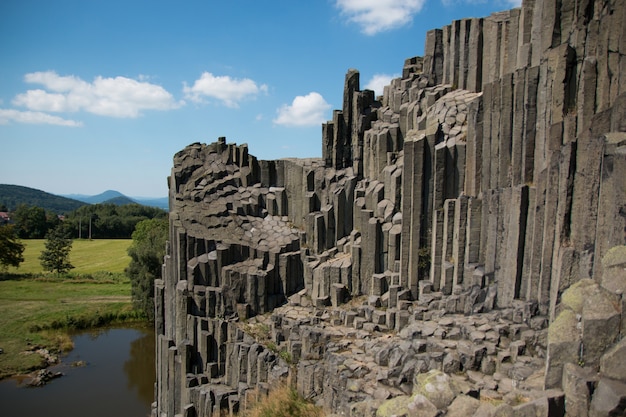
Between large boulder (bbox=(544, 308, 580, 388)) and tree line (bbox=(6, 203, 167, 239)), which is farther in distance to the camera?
tree line (bbox=(6, 203, 167, 239))

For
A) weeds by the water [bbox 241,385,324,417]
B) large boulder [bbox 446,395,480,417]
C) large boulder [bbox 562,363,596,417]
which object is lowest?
weeds by the water [bbox 241,385,324,417]

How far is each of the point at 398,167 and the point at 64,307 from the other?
102 feet

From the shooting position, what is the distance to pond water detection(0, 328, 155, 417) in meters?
24.0

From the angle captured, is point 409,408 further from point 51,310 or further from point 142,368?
point 51,310

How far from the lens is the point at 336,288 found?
1656cm

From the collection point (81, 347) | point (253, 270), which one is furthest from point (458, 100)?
point (81, 347)

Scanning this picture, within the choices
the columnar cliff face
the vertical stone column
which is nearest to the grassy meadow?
the columnar cliff face

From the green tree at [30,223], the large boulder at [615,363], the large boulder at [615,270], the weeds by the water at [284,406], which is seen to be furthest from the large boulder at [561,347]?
the green tree at [30,223]

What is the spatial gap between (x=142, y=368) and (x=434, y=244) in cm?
2197

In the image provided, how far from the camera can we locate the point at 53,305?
38.0 metres

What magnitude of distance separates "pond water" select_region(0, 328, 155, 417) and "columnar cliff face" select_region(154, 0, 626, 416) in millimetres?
7354

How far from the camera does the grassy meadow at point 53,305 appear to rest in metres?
30.6

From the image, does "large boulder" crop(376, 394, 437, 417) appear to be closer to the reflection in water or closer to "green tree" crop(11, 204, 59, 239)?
the reflection in water

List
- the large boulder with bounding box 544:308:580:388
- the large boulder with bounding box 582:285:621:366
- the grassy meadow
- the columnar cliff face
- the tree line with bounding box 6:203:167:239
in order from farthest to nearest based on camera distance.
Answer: the tree line with bounding box 6:203:167:239 → the grassy meadow → the columnar cliff face → the large boulder with bounding box 544:308:580:388 → the large boulder with bounding box 582:285:621:366
